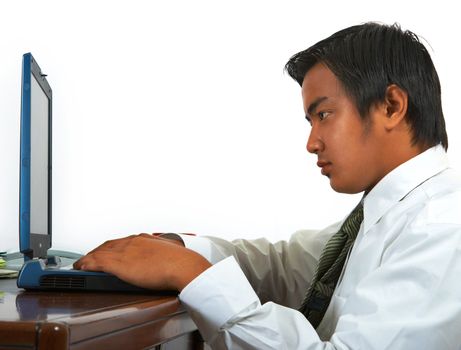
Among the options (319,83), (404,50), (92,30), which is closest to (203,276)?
(319,83)

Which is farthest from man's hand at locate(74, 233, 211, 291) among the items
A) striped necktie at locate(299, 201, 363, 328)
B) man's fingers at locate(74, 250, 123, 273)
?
striped necktie at locate(299, 201, 363, 328)

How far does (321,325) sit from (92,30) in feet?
4.93

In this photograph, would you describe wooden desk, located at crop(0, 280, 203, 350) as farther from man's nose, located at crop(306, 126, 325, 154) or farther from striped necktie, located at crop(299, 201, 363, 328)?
man's nose, located at crop(306, 126, 325, 154)

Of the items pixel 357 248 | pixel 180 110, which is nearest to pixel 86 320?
pixel 357 248

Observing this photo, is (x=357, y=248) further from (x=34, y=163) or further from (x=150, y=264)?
(x=34, y=163)

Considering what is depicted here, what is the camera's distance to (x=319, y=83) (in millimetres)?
1239

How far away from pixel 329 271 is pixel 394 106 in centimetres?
32

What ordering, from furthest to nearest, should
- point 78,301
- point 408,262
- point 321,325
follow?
point 321,325, point 408,262, point 78,301

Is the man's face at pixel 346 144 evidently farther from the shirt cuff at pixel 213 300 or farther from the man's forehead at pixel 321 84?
the shirt cuff at pixel 213 300

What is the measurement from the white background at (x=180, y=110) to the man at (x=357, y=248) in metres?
0.62

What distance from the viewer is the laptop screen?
3.94 feet

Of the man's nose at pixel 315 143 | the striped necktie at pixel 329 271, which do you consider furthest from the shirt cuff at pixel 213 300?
the man's nose at pixel 315 143

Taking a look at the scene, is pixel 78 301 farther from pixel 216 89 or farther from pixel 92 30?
pixel 92 30

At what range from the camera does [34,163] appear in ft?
4.38
